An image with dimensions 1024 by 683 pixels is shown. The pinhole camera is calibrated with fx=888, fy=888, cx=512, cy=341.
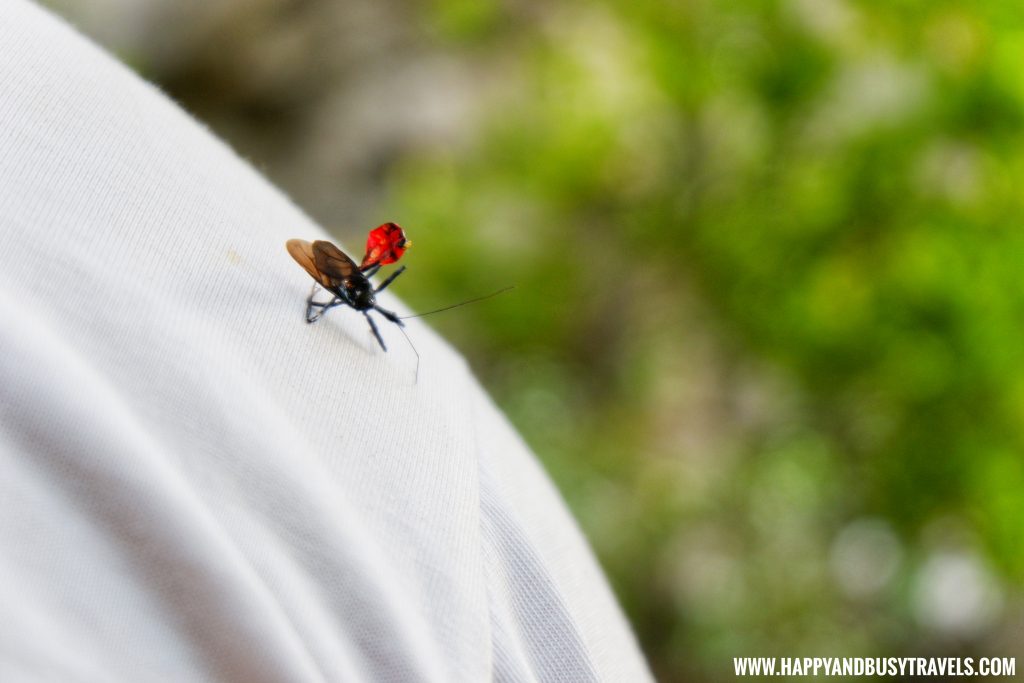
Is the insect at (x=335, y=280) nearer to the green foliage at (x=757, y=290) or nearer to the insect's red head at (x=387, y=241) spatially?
the insect's red head at (x=387, y=241)

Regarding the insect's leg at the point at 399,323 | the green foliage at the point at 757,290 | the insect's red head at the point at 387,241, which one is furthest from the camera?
the green foliage at the point at 757,290

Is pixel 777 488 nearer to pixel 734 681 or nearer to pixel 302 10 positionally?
pixel 734 681

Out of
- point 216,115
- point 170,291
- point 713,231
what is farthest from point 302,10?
point 170,291

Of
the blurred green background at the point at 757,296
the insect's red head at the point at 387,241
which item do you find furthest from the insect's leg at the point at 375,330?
the blurred green background at the point at 757,296

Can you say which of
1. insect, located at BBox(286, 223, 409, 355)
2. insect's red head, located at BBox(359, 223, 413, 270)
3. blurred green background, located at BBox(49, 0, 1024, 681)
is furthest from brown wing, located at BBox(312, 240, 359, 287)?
blurred green background, located at BBox(49, 0, 1024, 681)

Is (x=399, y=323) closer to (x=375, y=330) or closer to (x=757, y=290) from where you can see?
Result: (x=375, y=330)

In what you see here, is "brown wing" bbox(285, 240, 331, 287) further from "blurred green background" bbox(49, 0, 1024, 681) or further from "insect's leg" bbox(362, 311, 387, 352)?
"blurred green background" bbox(49, 0, 1024, 681)

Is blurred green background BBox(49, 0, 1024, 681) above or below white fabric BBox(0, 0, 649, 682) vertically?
above
